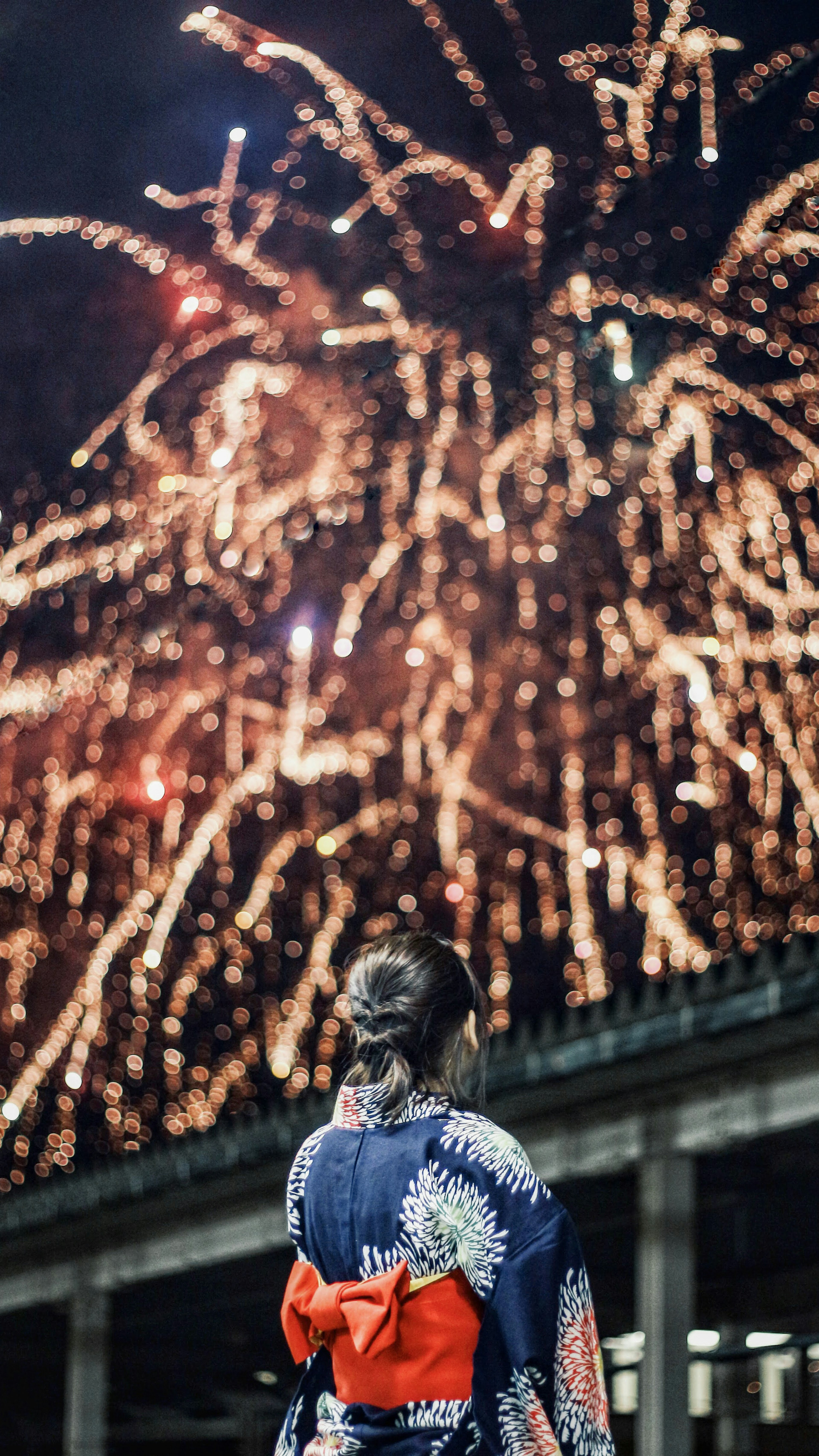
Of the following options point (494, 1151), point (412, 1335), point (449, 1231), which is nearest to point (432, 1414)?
point (412, 1335)

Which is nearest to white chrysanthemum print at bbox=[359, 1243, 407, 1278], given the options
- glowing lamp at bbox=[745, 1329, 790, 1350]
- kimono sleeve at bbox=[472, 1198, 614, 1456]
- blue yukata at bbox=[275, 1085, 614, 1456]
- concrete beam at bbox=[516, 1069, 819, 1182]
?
blue yukata at bbox=[275, 1085, 614, 1456]

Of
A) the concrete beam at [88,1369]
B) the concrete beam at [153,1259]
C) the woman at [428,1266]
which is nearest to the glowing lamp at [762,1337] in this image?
the concrete beam at [153,1259]

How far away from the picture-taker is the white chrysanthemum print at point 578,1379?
1.94 m

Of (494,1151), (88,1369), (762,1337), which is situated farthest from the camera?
(762,1337)

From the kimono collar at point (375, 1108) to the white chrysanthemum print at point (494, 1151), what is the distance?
4cm

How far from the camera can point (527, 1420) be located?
193 cm

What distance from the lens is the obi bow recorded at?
201 centimetres

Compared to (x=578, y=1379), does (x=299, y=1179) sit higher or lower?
higher

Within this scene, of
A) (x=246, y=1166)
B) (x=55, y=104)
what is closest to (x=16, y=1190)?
(x=246, y=1166)

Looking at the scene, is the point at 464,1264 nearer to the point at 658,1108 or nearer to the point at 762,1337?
the point at 658,1108

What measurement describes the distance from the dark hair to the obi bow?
204 mm

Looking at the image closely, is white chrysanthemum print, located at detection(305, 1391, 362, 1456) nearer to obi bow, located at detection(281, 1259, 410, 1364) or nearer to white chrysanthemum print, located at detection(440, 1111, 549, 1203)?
obi bow, located at detection(281, 1259, 410, 1364)

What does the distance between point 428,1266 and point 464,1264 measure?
0.05 meters

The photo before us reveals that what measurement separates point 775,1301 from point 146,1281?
4933 millimetres
